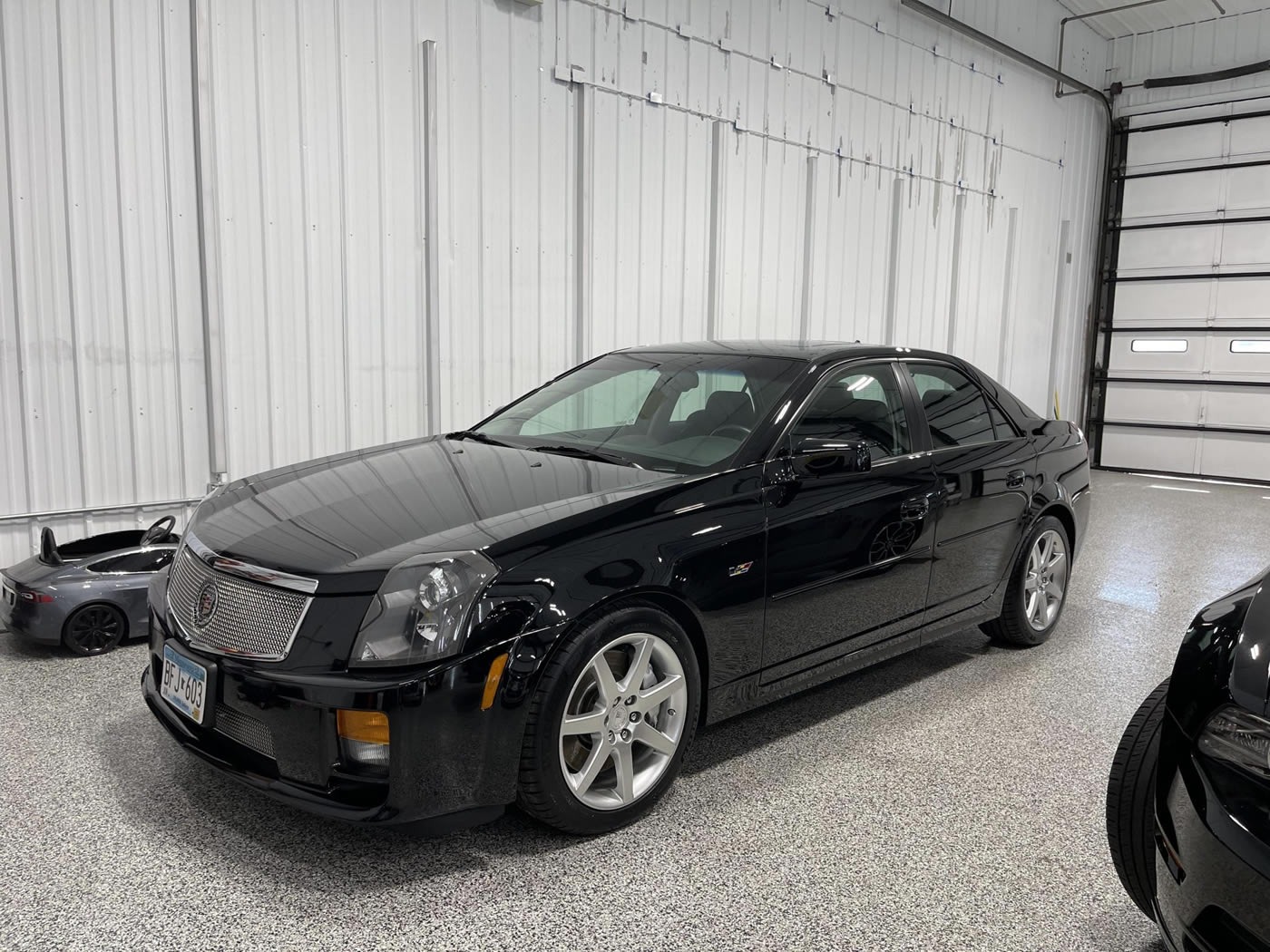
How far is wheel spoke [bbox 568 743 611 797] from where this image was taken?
7.89 ft

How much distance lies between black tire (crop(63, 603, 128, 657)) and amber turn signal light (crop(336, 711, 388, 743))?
2.26 meters

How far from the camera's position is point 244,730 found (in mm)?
2246

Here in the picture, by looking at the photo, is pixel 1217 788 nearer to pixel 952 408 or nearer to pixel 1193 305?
pixel 952 408

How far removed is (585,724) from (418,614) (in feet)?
1.72

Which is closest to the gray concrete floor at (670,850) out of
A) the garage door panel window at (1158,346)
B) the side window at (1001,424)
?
the side window at (1001,424)

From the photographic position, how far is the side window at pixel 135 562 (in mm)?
3896

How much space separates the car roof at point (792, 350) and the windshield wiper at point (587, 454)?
27.1 inches

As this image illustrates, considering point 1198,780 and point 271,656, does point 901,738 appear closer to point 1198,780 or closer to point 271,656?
point 1198,780

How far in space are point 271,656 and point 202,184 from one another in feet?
10.4

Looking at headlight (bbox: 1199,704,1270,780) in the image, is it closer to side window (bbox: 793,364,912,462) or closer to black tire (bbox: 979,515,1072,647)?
side window (bbox: 793,364,912,462)

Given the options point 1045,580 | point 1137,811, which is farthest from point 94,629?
point 1045,580

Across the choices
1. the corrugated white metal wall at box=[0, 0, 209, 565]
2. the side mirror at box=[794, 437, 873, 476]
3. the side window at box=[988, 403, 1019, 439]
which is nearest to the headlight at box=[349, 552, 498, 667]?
A: the side mirror at box=[794, 437, 873, 476]

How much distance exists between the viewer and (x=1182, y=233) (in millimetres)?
10938

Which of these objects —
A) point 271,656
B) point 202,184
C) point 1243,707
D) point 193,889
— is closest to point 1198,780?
point 1243,707
